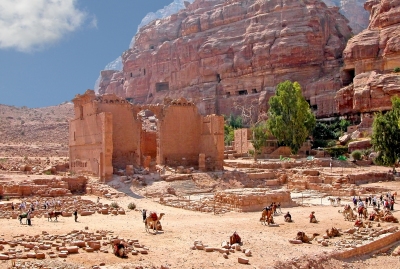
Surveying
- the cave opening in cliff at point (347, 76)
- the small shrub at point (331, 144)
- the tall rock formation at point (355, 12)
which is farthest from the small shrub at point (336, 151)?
the tall rock formation at point (355, 12)

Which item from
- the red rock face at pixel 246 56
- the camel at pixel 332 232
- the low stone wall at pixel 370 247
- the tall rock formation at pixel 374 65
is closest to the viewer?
the low stone wall at pixel 370 247

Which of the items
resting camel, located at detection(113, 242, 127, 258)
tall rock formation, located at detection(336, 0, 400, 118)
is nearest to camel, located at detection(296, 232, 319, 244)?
resting camel, located at detection(113, 242, 127, 258)

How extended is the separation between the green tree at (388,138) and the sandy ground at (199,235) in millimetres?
11558

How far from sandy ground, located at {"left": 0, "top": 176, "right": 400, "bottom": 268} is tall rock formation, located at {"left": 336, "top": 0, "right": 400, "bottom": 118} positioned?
28.0 m

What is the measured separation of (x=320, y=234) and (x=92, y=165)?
17330mm

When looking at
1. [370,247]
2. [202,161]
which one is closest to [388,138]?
[202,161]

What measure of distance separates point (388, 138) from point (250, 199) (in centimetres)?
1507

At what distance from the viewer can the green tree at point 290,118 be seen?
42.7 m

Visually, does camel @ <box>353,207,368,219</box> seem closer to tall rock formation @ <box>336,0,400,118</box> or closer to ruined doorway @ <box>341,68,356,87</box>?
tall rock formation @ <box>336,0,400,118</box>

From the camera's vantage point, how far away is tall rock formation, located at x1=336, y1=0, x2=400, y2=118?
46.4 meters

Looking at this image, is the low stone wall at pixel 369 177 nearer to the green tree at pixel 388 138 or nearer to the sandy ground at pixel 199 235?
Result: the green tree at pixel 388 138

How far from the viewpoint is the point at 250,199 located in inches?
824

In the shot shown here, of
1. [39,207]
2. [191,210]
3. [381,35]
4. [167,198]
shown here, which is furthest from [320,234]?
[381,35]

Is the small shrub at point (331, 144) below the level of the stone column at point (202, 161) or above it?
above
